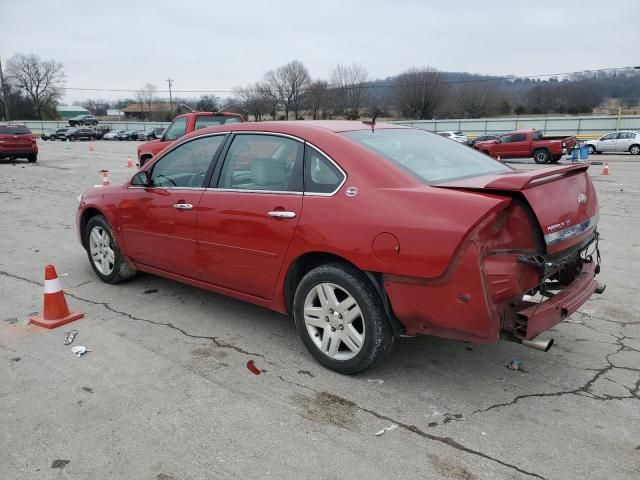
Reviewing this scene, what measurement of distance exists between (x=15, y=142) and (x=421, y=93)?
67526mm

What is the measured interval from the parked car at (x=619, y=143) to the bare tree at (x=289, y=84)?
48928 millimetres

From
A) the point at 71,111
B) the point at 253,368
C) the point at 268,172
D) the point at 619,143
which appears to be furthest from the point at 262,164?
the point at 71,111

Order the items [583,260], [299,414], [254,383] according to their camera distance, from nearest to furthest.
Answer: [299,414], [254,383], [583,260]

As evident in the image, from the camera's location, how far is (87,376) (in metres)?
3.58

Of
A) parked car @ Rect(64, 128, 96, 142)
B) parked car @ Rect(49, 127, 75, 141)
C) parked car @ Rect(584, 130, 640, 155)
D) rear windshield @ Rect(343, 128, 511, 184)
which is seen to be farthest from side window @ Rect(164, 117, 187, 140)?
parked car @ Rect(49, 127, 75, 141)

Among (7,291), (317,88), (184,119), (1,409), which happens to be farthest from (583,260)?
(317,88)

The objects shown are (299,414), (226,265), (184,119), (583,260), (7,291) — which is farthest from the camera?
(184,119)

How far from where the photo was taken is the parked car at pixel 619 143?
92.8 ft

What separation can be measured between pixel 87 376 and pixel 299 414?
61.2 inches

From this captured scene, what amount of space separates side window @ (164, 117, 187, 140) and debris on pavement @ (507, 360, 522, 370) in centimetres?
1070

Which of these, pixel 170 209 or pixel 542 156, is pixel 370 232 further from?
pixel 542 156

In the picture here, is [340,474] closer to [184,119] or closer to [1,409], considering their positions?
[1,409]

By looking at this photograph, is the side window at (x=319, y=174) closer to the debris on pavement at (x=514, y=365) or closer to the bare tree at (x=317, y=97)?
the debris on pavement at (x=514, y=365)

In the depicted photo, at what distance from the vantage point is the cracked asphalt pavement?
267 centimetres
